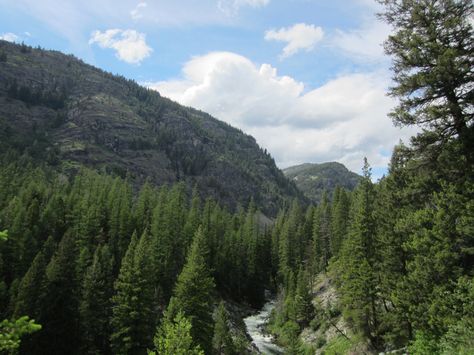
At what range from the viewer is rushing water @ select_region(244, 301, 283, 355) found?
57469mm

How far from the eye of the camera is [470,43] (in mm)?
16875

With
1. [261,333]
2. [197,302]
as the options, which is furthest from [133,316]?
[261,333]

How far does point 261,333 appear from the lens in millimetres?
66938

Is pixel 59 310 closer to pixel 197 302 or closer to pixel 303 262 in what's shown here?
pixel 197 302

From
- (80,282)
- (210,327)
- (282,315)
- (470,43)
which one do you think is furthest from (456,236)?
(282,315)

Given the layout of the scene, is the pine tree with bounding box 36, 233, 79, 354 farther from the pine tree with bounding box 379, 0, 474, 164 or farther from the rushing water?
the pine tree with bounding box 379, 0, 474, 164

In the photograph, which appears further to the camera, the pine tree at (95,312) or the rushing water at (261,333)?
the rushing water at (261,333)

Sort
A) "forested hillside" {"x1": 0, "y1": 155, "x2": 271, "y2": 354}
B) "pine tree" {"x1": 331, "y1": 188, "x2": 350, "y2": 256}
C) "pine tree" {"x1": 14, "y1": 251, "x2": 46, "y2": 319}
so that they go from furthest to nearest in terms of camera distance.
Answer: "pine tree" {"x1": 331, "y1": 188, "x2": 350, "y2": 256} < "pine tree" {"x1": 14, "y1": 251, "x2": 46, "y2": 319} < "forested hillside" {"x1": 0, "y1": 155, "x2": 271, "y2": 354}

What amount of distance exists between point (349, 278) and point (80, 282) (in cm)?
3453

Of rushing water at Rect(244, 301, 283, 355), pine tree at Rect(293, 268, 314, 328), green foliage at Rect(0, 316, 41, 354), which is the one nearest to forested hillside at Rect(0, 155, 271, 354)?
Answer: rushing water at Rect(244, 301, 283, 355)

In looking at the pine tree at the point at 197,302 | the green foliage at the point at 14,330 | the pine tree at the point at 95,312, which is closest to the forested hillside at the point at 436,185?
the green foliage at the point at 14,330

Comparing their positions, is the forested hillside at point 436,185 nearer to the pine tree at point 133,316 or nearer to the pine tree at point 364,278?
the pine tree at point 364,278

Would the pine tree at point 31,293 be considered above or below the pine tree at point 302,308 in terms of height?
above

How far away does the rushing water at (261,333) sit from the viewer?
57469mm
